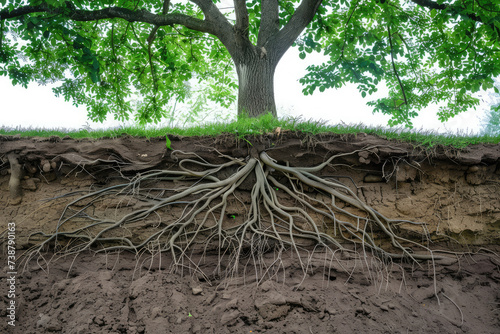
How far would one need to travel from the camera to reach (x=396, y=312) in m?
2.77

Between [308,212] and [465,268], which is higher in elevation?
[308,212]

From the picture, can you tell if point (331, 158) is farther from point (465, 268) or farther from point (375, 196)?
point (465, 268)

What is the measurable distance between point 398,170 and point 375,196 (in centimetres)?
43

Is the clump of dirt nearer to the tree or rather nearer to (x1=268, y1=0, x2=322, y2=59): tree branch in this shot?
the tree

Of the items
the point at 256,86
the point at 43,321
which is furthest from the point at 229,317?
the point at 256,86

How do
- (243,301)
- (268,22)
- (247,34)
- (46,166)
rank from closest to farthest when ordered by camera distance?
(243,301) → (46,166) → (247,34) → (268,22)

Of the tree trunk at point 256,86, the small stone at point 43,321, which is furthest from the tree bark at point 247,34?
the small stone at point 43,321

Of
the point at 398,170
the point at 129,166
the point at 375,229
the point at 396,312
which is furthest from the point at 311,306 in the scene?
the point at 129,166

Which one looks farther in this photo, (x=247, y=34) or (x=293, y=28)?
(x=293, y=28)

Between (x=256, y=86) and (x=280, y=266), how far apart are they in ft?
10.3

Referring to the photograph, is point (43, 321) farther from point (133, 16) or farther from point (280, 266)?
point (133, 16)

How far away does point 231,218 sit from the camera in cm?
341

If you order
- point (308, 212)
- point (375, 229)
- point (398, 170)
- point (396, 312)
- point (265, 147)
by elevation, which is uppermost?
point (265, 147)

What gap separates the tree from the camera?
4711 millimetres
